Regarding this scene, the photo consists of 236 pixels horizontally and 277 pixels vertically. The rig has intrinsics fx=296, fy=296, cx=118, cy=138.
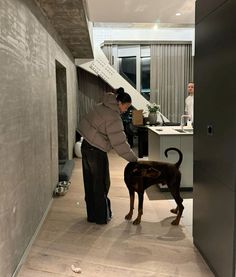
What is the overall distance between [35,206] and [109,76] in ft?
19.0

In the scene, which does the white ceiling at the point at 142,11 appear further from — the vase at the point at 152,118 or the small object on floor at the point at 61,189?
the small object on floor at the point at 61,189

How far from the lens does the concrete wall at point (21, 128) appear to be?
2.00 m

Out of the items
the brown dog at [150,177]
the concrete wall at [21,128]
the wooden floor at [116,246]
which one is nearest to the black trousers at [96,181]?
the wooden floor at [116,246]

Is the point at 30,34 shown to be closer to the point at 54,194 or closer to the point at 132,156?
the point at 132,156

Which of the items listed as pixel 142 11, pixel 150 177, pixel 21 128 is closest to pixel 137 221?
pixel 150 177

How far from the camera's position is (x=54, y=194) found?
4129mm

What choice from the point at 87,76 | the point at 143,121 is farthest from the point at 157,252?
the point at 87,76

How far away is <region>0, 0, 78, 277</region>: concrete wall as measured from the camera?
2004 millimetres

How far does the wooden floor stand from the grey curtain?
5.43m

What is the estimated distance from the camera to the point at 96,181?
3.17 meters

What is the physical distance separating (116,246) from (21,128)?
1365 mm

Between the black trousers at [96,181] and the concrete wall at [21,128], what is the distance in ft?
1.64

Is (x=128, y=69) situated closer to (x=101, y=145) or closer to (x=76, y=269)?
(x=101, y=145)

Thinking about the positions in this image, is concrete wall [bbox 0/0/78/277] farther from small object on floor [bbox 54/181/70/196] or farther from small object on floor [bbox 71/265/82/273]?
small object on floor [bbox 54/181/70/196]
